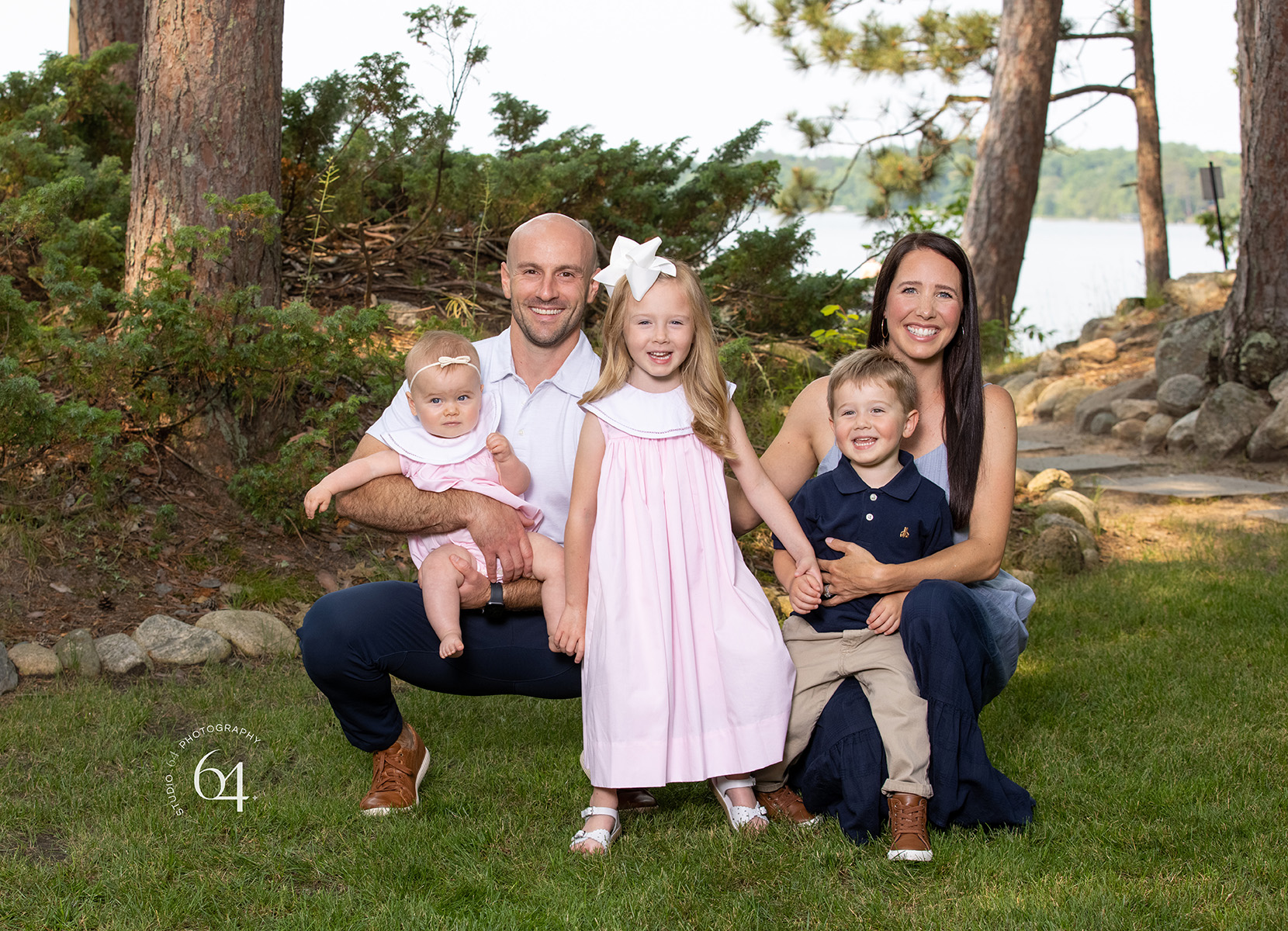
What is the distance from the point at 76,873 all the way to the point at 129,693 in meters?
1.28

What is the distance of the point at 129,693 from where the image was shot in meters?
3.75

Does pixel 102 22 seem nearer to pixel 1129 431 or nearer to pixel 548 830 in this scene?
pixel 548 830

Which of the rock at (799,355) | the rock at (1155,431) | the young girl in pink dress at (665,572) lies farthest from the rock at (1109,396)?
the young girl in pink dress at (665,572)

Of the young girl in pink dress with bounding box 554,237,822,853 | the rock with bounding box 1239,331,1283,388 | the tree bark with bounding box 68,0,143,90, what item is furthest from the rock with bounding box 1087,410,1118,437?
the tree bark with bounding box 68,0,143,90

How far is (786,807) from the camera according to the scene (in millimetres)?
2875

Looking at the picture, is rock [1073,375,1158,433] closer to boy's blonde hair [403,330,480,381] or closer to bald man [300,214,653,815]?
bald man [300,214,653,815]

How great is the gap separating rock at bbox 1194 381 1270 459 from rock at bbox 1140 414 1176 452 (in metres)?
0.40

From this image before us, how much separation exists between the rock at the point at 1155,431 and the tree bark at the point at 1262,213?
1.74 feet

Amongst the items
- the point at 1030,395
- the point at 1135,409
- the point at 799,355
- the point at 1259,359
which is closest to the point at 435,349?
the point at 799,355

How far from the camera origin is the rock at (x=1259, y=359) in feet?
25.2

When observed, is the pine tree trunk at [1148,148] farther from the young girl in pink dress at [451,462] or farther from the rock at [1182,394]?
the young girl in pink dress at [451,462]

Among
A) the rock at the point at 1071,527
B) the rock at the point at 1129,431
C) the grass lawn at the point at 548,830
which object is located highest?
the rock at the point at 1129,431

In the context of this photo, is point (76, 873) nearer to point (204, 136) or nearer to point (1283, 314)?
point (204, 136)

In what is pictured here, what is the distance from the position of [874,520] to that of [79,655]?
291 centimetres
